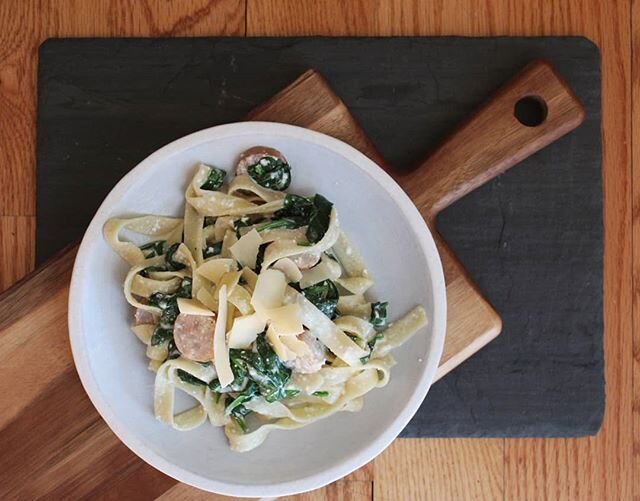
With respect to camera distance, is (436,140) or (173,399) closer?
(173,399)

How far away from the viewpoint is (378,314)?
162 centimetres

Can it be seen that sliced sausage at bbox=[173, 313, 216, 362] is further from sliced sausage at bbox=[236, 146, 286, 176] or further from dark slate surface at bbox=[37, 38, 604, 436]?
dark slate surface at bbox=[37, 38, 604, 436]

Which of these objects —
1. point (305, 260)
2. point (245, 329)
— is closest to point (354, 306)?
point (305, 260)

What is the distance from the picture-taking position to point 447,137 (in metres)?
1.73

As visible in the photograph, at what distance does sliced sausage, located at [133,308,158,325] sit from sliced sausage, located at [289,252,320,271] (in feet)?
1.01

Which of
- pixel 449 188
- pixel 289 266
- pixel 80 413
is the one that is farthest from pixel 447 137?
pixel 80 413

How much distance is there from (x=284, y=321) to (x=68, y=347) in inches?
20.3

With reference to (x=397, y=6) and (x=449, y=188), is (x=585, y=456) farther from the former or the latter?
(x=397, y=6)

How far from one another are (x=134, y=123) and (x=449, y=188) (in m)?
0.70

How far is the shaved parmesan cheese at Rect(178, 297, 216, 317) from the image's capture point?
147 centimetres

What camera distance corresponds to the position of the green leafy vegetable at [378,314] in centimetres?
162

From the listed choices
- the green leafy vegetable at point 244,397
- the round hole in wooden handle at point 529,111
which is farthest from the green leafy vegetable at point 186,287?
the round hole in wooden handle at point 529,111

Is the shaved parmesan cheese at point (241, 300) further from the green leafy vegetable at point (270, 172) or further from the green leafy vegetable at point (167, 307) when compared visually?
the green leafy vegetable at point (270, 172)

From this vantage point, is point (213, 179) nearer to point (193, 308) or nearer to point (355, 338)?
point (193, 308)
